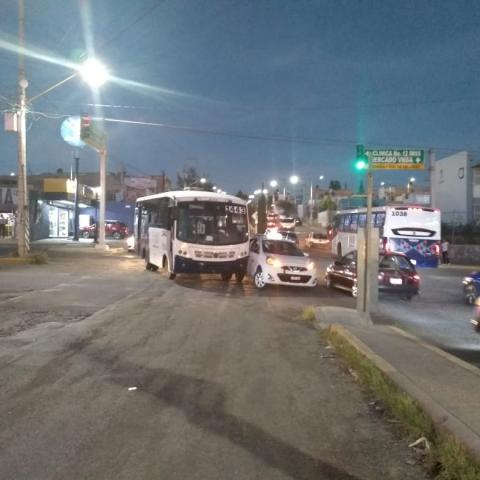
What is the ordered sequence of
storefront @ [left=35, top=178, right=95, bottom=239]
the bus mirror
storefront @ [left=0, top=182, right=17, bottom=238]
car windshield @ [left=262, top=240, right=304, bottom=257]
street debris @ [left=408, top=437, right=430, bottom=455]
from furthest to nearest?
1. storefront @ [left=35, top=178, right=95, bottom=239]
2. storefront @ [left=0, top=182, right=17, bottom=238]
3. the bus mirror
4. car windshield @ [left=262, top=240, right=304, bottom=257]
5. street debris @ [left=408, top=437, right=430, bottom=455]

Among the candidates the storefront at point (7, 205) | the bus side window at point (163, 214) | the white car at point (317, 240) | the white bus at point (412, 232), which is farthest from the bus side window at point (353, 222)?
the storefront at point (7, 205)

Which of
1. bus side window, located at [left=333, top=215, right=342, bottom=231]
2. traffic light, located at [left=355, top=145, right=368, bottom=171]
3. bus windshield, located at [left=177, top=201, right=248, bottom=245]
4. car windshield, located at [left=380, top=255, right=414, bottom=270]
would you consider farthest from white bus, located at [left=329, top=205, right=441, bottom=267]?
traffic light, located at [left=355, top=145, right=368, bottom=171]

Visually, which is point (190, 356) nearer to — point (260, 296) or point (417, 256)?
point (260, 296)

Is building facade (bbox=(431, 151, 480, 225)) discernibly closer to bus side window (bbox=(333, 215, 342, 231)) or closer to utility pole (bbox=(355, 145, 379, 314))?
bus side window (bbox=(333, 215, 342, 231))

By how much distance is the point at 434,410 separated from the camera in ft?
21.8

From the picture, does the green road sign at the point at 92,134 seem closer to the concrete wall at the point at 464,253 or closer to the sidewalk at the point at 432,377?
the concrete wall at the point at 464,253

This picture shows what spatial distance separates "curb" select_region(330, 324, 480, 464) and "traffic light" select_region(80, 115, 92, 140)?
1054 inches

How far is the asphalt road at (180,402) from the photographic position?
5574 mm

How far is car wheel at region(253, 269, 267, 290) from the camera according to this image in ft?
72.3

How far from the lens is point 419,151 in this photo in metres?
14.6

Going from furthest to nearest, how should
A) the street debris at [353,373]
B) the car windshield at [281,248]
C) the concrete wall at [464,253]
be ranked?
the concrete wall at [464,253] → the car windshield at [281,248] → the street debris at [353,373]

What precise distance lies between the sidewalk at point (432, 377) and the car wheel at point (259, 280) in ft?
30.9

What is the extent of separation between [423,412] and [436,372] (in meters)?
2.11

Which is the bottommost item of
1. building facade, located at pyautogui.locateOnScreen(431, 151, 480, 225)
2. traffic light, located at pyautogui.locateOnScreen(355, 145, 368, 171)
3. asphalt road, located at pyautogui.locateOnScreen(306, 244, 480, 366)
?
asphalt road, located at pyautogui.locateOnScreen(306, 244, 480, 366)
